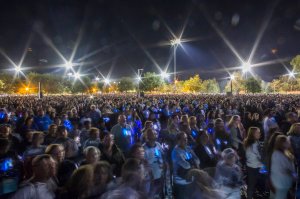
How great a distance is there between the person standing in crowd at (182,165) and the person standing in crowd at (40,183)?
6.84 ft

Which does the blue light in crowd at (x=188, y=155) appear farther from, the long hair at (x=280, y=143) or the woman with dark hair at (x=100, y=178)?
the woman with dark hair at (x=100, y=178)

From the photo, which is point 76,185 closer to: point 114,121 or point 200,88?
point 114,121

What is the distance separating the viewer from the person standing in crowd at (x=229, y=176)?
4.46m

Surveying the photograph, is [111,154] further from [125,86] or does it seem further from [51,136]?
[125,86]

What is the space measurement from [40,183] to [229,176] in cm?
257

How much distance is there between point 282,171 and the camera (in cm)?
504

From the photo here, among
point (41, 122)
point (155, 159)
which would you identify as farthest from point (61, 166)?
point (41, 122)

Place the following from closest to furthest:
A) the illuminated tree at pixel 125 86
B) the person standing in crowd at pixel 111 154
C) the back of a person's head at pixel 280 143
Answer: the back of a person's head at pixel 280 143
the person standing in crowd at pixel 111 154
the illuminated tree at pixel 125 86

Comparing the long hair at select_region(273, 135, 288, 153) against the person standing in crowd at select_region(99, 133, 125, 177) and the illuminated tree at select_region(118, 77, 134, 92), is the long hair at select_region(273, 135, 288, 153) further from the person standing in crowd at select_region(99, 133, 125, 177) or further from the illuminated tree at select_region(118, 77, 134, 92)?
the illuminated tree at select_region(118, 77, 134, 92)

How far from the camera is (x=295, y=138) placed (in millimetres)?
6816

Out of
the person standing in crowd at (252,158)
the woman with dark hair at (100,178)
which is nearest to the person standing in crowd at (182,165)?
the person standing in crowd at (252,158)

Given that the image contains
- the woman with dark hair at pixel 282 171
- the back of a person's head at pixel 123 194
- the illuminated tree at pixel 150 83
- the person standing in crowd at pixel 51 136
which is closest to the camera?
the back of a person's head at pixel 123 194

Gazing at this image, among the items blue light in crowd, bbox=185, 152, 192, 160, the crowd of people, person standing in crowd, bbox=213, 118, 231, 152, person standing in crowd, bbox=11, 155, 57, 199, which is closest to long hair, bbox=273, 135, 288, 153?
the crowd of people

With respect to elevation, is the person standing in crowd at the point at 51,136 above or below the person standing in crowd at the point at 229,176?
above
